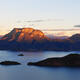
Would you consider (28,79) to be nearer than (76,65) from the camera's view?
Yes

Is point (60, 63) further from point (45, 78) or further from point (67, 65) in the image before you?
point (45, 78)

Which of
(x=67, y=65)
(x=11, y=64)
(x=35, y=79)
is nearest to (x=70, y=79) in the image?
(x=35, y=79)

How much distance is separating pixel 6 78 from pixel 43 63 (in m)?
50.2

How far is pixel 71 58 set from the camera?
13075 cm

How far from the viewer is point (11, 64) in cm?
12975

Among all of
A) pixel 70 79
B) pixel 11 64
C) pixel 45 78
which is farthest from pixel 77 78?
pixel 11 64

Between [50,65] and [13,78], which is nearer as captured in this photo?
[13,78]

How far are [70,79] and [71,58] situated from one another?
50.2 meters

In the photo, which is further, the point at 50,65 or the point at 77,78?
the point at 50,65

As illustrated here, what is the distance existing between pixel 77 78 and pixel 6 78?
81.7 ft

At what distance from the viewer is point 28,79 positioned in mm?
79188

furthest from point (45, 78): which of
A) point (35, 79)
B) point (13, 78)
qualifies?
point (13, 78)

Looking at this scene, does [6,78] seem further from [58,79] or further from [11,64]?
[11,64]

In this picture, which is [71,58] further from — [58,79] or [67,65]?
[58,79]
